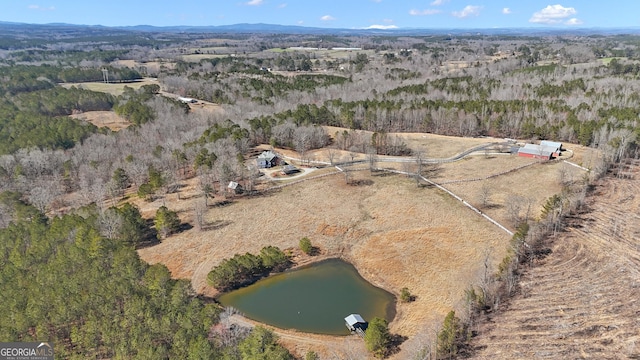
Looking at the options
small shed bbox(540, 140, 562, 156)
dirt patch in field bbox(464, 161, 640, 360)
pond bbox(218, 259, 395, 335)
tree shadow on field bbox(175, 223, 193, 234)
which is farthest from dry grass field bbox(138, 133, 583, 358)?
dirt patch in field bbox(464, 161, 640, 360)

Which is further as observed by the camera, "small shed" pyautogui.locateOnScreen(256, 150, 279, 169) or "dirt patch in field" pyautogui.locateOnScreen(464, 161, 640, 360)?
"small shed" pyautogui.locateOnScreen(256, 150, 279, 169)

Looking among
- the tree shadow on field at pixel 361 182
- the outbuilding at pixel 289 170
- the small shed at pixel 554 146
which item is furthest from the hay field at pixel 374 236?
the small shed at pixel 554 146

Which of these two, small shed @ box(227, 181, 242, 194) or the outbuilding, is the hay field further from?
the outbuilding

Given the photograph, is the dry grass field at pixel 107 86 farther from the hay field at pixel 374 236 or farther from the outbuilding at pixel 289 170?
the hay field at pixel 374 236

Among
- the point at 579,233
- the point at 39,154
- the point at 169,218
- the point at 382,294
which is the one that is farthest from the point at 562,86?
the point at 39,154

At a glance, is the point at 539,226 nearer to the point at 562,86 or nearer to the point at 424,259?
the point at 424,259

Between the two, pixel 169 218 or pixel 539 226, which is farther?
pixel 169 218

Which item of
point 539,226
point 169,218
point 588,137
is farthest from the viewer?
point 588,137
